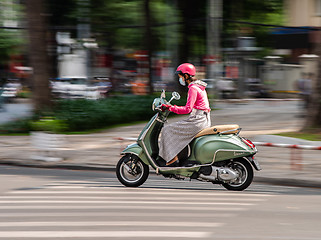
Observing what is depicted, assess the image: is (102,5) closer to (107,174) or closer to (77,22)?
(77,22)

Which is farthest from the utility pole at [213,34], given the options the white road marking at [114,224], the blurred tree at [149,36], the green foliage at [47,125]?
the white road marking at [114,224]

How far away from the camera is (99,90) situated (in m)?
36.2

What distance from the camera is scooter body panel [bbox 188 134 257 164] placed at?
26.8 feet

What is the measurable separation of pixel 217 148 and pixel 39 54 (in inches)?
364

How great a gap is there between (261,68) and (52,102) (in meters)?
23.2

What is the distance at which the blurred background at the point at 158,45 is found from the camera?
19.7 meters

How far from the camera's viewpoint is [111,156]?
12.4 m

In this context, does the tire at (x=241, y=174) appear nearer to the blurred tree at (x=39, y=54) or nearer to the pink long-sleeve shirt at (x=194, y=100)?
the pink long-sleeve shirt at (x=194, y=100)

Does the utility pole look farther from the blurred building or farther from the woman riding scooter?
Result: the woman riding scooter

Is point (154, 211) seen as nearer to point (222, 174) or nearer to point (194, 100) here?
point (222, 174)

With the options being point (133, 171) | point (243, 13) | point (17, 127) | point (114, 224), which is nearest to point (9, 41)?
point (243, 13)

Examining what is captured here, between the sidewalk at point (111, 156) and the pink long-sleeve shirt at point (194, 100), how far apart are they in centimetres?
204

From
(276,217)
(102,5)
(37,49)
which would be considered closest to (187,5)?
(102,5)

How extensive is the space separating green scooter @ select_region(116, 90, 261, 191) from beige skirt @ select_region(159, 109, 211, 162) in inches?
3.9
